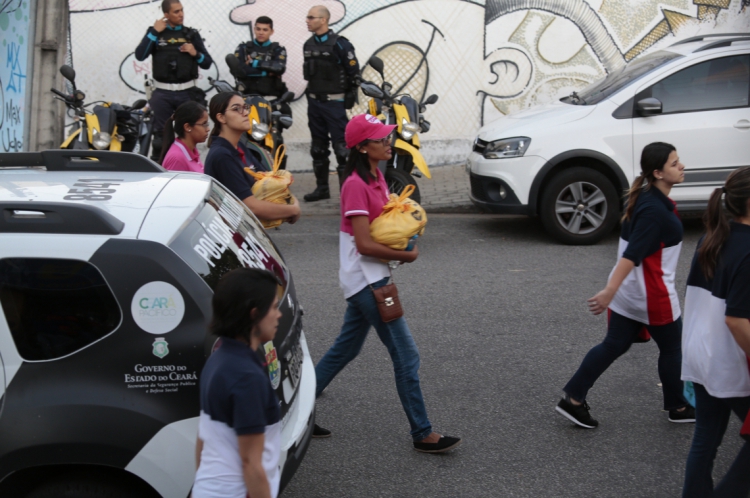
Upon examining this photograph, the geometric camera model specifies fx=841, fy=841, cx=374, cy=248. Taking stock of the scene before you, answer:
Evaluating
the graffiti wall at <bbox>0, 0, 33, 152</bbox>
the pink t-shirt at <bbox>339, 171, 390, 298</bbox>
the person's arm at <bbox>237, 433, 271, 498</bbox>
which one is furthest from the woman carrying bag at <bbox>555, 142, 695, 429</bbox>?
the graffiti wall at <bbox>0, 0, 33, 152</bbox>

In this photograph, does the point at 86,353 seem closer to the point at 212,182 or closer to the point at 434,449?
the point at 212,182

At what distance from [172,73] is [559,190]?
5043 millimetres

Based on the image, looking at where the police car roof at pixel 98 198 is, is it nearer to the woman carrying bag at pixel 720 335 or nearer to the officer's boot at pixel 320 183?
the woman carrying bag at pixel 720 335

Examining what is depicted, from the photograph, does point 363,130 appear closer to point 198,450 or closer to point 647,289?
point 647,289

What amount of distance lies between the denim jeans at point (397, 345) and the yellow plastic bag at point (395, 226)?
22cm

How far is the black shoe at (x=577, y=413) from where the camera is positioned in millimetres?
4449

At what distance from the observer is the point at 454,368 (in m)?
5.23

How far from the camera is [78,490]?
273cm

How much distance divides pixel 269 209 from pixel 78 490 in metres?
2.22

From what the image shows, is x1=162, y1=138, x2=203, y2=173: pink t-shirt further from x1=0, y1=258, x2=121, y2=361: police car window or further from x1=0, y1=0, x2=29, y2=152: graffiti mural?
x1=0, y1=0, x2=29, y2=152: graffiti mural

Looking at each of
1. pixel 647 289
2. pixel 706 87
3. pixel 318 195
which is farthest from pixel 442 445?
pixel 318 195

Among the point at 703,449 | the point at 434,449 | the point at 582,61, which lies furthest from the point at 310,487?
the point at 582,61

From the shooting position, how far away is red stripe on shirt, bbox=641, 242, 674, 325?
4.18 metres

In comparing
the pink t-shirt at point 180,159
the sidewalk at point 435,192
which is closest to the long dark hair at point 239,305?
the pink t-shirt at point 180,159
